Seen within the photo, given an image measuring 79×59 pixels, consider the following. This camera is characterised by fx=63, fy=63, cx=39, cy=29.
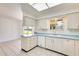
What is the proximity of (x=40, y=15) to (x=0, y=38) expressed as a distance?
2176mm

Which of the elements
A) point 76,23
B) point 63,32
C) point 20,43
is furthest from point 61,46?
point 20,43

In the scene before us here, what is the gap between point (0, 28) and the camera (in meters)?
3.05

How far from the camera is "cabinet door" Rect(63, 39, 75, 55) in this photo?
196 cm

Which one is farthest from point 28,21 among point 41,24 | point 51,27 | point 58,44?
point 58,44

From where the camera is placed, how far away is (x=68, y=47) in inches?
80.5

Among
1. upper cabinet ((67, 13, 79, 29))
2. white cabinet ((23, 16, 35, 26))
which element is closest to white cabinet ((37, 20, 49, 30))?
white cabinet ((23, 16, 35, 26))

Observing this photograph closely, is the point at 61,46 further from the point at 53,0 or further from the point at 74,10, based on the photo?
the point at 53,0

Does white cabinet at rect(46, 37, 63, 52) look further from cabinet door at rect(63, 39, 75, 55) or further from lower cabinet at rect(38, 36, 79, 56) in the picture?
cabinet door at rect(63, 39, 75, 55)

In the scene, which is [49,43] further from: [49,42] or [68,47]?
[68,47]

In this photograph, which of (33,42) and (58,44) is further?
(33,42)

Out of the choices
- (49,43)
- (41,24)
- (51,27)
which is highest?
(41,24)

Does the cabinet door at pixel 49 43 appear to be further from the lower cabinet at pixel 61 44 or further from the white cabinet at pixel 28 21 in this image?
the white cabinet at pixel 28 21

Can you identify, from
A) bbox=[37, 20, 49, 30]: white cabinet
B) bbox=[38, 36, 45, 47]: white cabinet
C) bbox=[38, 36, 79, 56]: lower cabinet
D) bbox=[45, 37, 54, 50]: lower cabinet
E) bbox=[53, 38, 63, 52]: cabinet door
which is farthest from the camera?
bbox=[38, 36, 45, 47]: white cabinet

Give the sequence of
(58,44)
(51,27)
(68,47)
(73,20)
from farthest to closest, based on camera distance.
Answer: (51,27) → (58,44) → (73,20) → (68,47)
